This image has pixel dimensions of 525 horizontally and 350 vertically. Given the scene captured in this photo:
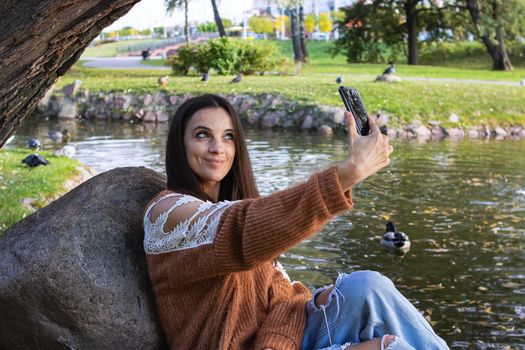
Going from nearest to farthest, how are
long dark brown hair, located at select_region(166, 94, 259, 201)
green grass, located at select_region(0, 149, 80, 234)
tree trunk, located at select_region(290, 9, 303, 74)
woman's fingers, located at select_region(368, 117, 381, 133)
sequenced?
1. woman's fingers, located at select_region(368, 117, 381, 133)
2. long dark brown hair, located at select_region(166, 94, 259, 201)
3. green grass, located at select_region(0, 149, 80, 234)
4. tree trunk, located at select_region(290, 9, 303, 74)

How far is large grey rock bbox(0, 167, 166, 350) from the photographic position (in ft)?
12.3

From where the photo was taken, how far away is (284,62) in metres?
28.2

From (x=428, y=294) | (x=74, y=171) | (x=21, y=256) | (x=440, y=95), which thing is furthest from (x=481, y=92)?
(x=21, y=256)

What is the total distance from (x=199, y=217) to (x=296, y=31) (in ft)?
98.1

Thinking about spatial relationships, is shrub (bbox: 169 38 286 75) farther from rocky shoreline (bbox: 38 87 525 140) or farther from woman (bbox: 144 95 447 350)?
woman (bbox: 144 95 447 350)

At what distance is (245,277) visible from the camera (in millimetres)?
3535

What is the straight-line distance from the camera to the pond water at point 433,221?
708 cm

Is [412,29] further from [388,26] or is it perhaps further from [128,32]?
[128,32]

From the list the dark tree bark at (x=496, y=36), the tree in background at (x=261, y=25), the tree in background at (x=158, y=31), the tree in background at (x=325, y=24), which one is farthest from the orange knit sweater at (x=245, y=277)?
the tree in background at (x=158, y=31)

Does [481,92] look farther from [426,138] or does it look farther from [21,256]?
[21,256]

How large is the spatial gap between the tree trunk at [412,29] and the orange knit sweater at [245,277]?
3204 cm

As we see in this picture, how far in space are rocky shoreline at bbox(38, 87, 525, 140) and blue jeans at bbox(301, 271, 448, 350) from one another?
1429 centimetres

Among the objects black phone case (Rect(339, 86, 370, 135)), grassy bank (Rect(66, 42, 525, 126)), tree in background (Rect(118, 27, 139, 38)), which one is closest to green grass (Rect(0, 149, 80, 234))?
black phone case (Rect(339, 86, 370, 135))

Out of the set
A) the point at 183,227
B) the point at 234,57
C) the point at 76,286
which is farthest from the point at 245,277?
the point at 234,57
